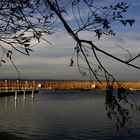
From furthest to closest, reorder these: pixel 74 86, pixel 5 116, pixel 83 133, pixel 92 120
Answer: pixel 74 86 < pixel 5 116 < pixel 92 120 < pixel 83 133

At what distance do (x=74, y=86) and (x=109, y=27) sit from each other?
10897 cm

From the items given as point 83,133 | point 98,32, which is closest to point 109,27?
point 98,32

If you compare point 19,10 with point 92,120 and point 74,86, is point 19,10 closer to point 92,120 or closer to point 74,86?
point 92,120

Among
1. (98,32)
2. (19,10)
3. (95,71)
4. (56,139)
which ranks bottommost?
(56,139)

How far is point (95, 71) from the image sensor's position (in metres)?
6.81

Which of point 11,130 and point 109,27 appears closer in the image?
point 109,27

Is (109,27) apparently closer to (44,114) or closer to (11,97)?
(44,114)

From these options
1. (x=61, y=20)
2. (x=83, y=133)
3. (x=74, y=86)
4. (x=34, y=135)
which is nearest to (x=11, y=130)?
(x=34, y=135)

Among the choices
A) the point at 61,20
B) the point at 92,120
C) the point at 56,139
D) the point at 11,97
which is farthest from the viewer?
the point at 11,97

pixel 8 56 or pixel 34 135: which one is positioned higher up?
pixel 8 56

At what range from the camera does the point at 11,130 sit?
29.7 meters

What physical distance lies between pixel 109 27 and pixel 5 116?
33.3m

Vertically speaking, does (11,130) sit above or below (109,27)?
below

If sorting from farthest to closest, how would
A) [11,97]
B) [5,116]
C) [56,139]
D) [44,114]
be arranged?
[11,97] < [44,114] < [5,116] < [56,139]
